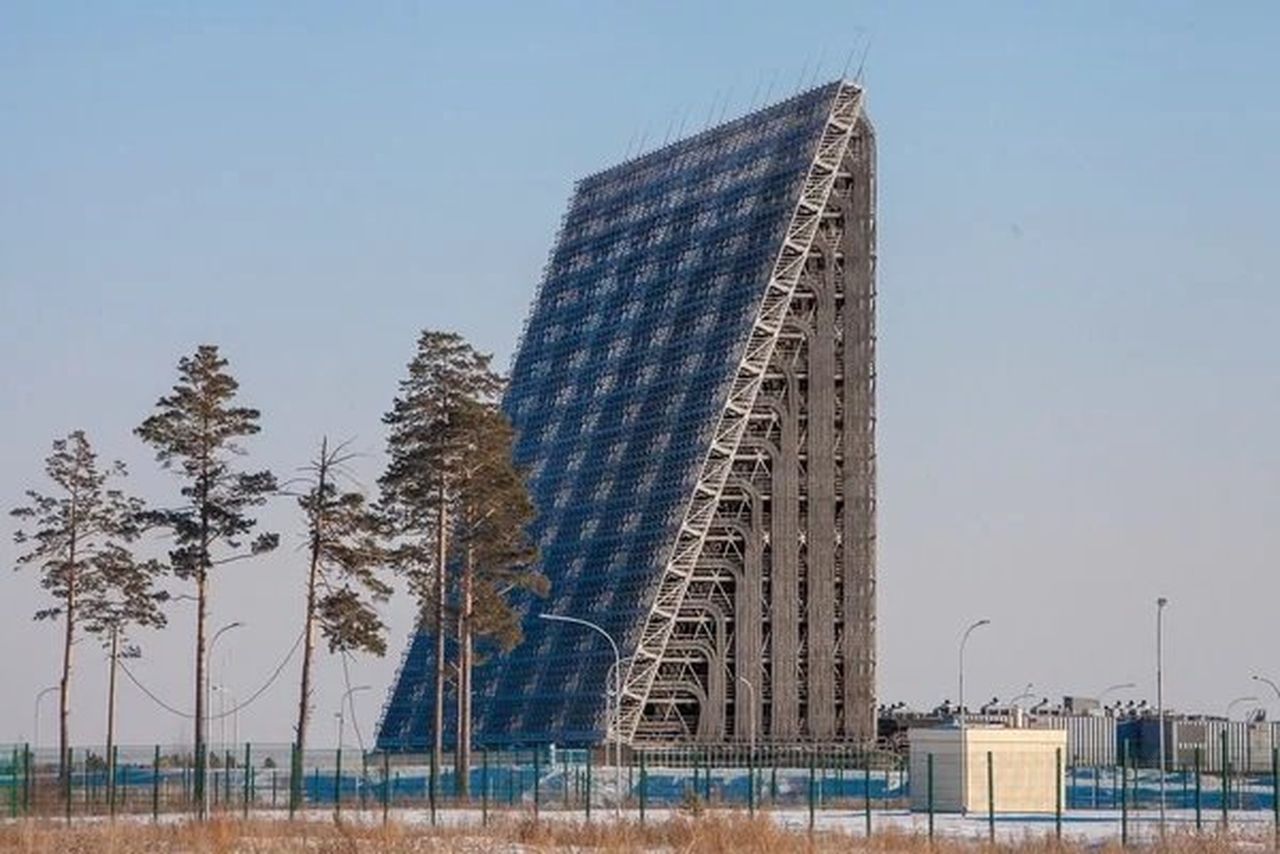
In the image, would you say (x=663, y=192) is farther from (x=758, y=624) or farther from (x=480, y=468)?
(x=480, y=468)

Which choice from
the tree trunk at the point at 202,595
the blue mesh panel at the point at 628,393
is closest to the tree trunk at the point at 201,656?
the tree trunk at the point at 202,595

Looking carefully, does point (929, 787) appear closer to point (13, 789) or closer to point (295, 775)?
point (295, 775)

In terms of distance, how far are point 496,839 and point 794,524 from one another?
74.1 metres

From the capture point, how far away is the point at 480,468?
3595 inches

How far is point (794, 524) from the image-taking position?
123 meters

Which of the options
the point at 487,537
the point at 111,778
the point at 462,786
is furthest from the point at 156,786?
the point at 487,537

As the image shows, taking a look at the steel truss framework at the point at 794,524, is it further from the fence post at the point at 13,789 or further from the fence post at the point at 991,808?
the fence post at the point at 13,789

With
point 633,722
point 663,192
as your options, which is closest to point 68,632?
point 633,722

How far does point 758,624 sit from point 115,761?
54276 millimetres

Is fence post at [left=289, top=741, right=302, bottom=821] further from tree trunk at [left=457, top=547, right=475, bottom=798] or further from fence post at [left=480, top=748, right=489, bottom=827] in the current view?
tree trunk at [left=457, top=547, right=475, bottom=798]

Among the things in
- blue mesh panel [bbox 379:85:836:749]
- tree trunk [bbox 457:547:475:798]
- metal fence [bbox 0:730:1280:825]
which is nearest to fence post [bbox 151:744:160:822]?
metal fence [bbox 0:730:1280:825]

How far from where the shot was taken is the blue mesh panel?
120 m

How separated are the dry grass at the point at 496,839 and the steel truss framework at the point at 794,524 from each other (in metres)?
66.3

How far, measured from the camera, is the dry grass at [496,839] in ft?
143
